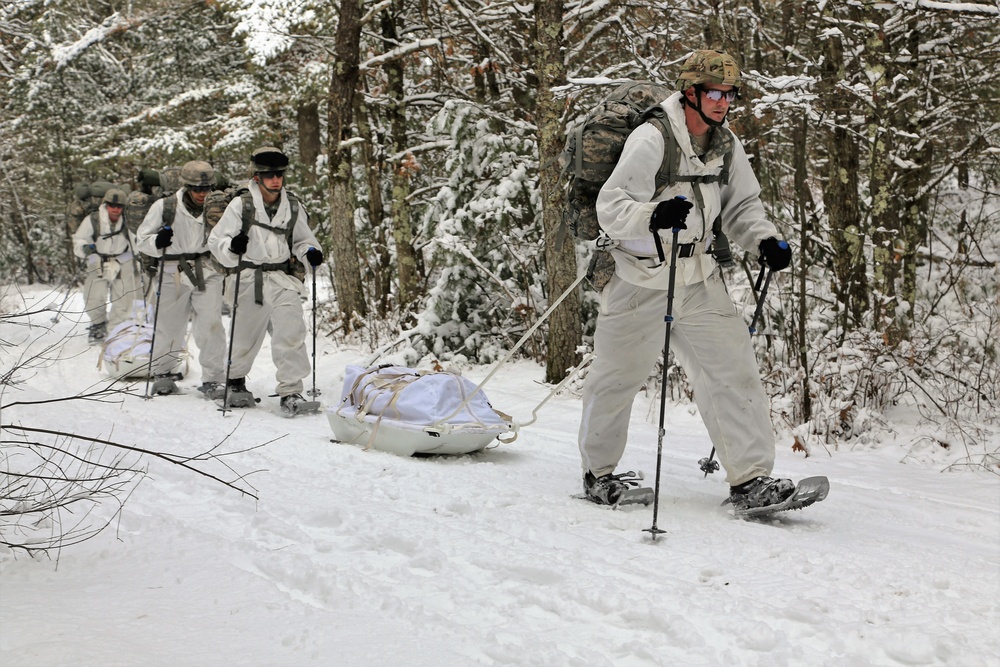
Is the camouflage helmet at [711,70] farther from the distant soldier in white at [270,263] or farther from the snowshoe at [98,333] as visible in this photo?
the snowshoe at [98,333]

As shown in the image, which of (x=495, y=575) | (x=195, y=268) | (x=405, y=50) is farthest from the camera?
(x=405, y=50)

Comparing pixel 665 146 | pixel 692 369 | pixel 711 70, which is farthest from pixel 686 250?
pixel 711 70

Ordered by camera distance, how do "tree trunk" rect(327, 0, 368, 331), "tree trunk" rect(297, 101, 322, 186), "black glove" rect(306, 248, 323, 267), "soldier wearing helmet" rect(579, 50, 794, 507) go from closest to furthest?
"soldier wearing helmet" rect(579, 50, 794, 507)
"black glove" rect(306, 248, 323, 267)
"tree trunk" rect(327, 0, 368, 331)
"tree trunk" rect(297, 101, 322, 186)

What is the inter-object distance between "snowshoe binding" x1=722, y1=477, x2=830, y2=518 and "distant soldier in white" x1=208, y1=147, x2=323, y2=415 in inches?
198

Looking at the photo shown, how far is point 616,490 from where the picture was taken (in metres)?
4.88

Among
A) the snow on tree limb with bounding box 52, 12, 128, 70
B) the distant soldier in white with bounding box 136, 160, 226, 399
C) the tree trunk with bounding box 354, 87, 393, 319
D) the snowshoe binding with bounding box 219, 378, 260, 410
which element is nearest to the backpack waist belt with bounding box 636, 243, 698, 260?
the snowshoe binding with bounding box 219, 378, 260, 410

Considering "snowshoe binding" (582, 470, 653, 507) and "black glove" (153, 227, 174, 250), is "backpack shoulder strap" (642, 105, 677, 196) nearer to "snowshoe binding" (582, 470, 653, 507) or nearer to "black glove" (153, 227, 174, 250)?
"snowshoe binding" (582, 470, 653, 507)

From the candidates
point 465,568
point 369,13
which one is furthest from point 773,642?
point 369,13

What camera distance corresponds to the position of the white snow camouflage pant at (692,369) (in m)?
4.64

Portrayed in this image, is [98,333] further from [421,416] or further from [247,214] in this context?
[421,416]

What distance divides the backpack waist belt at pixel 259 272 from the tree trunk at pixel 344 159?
3.71m

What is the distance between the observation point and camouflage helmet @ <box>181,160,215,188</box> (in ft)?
32.0

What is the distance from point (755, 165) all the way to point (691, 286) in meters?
9.69

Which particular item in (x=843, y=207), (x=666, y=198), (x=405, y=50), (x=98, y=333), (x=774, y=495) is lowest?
(x=98, y=333)
